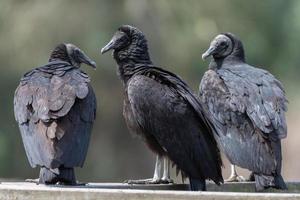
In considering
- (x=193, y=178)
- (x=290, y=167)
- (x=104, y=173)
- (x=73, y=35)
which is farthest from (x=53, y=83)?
(x=290, y=167)

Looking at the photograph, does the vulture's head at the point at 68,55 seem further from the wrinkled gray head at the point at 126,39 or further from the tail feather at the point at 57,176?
the tail feather at the point at 57,176

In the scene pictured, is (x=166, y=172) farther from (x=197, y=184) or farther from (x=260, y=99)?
(x=260, y=99)

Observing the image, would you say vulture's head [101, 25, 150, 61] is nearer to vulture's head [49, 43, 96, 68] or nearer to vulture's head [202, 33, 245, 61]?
vulture's head [49, 43, 96, 68]

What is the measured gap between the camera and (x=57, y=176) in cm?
618

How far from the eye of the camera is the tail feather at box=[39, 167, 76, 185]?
618 cm

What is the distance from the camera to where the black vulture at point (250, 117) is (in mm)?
6789

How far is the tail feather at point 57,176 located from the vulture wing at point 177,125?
24.8 inches

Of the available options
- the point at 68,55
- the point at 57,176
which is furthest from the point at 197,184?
the point at 68,55

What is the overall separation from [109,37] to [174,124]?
22.1ft

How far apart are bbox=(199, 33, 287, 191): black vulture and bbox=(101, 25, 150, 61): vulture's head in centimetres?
52

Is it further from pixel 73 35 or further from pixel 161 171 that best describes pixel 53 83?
pixel 73 35

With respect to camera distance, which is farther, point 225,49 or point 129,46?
point 225,49

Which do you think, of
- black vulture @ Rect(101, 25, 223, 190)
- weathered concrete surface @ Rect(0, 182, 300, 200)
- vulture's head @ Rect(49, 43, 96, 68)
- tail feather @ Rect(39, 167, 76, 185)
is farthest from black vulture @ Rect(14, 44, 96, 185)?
weathered concrete surface @ Rect(0, 182, 300, 200)

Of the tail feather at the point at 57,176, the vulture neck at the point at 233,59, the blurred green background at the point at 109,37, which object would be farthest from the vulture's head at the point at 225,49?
the blurred green background at the point at 109,37
